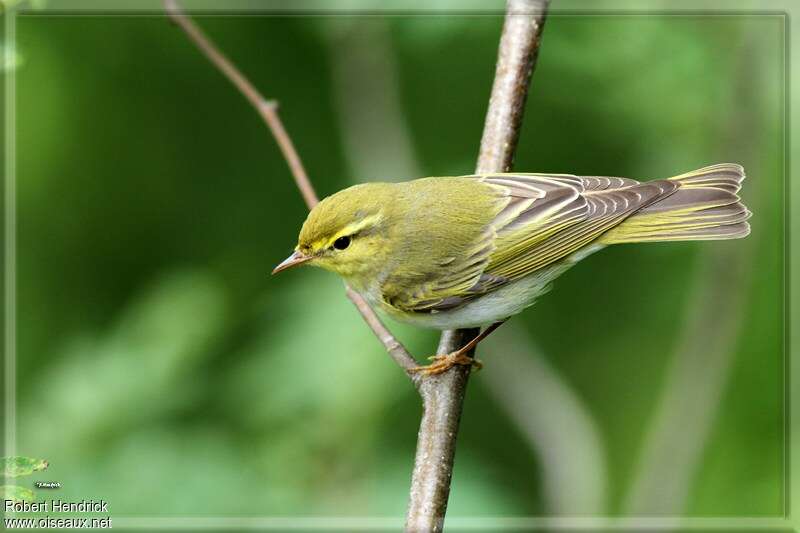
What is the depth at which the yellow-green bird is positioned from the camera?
360 centimetres

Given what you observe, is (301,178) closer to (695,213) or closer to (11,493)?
(695,213)

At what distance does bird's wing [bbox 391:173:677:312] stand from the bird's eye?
321mm

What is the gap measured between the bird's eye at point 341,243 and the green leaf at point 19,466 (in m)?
1.92

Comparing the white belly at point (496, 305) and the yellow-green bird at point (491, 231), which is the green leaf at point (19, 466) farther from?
the white belly at point (496, 305)

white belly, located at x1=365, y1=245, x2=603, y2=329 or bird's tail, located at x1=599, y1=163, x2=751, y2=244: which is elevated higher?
bird's tail, located at x1=599, y1=163, x2=751, y2=244

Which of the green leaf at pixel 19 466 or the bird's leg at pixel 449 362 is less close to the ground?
the bird's leg at pixel 449 362

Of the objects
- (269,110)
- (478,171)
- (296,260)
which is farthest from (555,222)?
(269,110)

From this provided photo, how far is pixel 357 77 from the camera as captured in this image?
479 centimetres

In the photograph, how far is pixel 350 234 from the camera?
3588 mm

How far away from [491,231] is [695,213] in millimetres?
866

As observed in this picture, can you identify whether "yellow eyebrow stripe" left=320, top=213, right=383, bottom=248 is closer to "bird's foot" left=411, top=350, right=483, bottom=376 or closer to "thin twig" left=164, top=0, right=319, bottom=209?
"thin twig" left=164, top=0, right=319, bottom=209

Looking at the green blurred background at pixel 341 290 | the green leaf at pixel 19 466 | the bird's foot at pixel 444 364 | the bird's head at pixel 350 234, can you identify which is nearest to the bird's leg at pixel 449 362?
the bird's foot at pixel 444 364

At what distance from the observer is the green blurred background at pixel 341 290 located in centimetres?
365

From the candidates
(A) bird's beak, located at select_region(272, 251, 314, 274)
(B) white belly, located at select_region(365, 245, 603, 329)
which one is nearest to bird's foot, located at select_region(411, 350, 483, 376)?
(B) white belly, located at select_region(365, 245, 603, 329)
